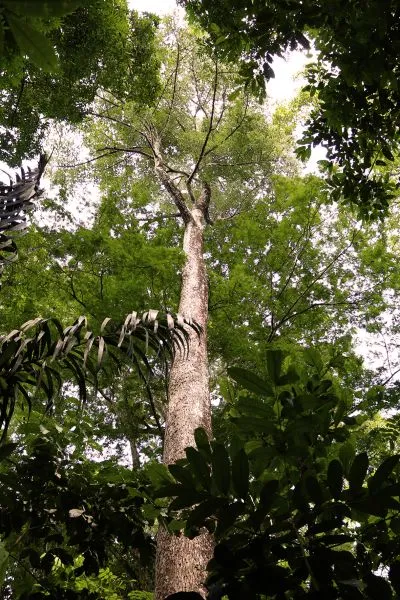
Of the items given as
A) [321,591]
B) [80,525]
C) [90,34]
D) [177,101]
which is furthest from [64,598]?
[177,101]

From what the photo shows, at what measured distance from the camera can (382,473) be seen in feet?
3.69

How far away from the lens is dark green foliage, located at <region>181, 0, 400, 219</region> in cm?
248

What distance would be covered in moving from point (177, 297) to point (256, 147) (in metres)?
5.60

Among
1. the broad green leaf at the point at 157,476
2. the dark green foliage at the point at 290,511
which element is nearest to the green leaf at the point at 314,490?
the dark green foliage at the point at 290,511

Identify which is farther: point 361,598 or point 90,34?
point 90,34

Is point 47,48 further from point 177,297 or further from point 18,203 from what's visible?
point 177,297

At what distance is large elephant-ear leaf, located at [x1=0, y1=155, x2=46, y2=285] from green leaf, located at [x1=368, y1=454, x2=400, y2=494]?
7.64 ft

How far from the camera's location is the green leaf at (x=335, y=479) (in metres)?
1.19

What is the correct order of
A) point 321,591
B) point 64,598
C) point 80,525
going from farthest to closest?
point 80,525 < point 64,598 < point 321,591

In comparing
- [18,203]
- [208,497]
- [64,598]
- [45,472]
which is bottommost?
[64,598]

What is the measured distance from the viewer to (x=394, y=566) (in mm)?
1099

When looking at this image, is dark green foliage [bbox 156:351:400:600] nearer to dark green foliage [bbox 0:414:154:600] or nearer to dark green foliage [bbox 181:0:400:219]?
dark green foliage [bbox 0:414:154:600]

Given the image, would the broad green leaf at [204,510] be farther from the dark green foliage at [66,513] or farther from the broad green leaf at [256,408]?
the dark green foliage at [66,513]

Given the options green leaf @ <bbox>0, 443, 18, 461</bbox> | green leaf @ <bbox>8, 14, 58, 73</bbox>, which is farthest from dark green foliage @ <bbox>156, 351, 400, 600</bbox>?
green leaf @ <bbox>8, 14, 58, 73</bbox>
